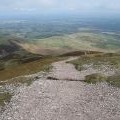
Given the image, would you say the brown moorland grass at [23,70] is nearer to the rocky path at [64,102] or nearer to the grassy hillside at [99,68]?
the grassy hillside at [99,68]

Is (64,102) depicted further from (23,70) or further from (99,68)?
(23,70)

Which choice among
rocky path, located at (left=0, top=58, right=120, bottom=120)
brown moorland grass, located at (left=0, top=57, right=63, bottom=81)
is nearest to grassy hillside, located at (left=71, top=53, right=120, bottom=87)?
rocky path, located at (left=0, top=58, right=120, bottom=120)

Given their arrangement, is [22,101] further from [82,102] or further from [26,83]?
[26,83]

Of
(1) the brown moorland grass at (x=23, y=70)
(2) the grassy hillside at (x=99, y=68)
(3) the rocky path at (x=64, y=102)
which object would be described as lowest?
(1) the brown moorland grass at (x=23, y=70)

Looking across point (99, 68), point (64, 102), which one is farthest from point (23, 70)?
point (64, 102)

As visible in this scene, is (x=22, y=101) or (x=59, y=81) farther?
(x=59, y=81)

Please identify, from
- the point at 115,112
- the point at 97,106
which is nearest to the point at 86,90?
the point at 97,106

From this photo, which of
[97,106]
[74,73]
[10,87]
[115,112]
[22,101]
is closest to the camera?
[115,112]

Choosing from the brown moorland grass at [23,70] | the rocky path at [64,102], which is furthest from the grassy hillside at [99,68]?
the brown moorland grass at [23,70]
